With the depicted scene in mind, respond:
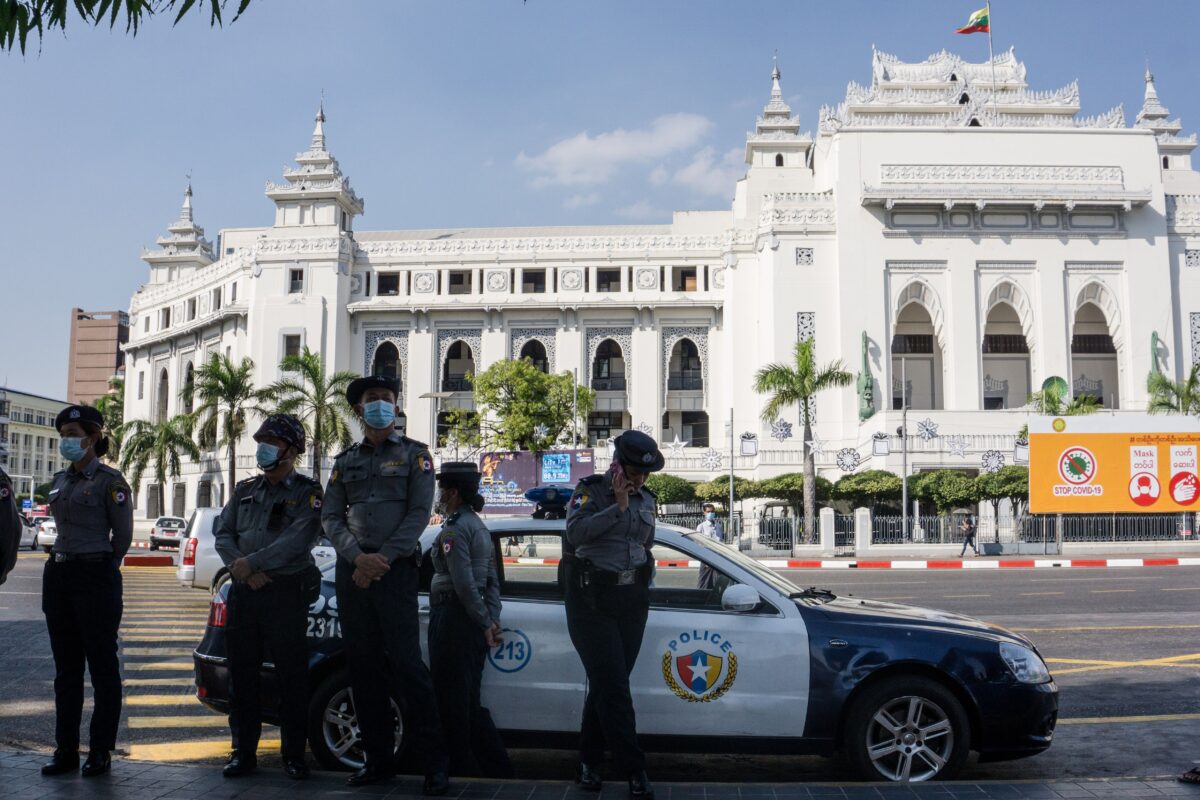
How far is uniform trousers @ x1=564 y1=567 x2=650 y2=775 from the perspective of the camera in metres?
4.91

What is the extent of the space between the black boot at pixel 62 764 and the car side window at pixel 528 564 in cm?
226

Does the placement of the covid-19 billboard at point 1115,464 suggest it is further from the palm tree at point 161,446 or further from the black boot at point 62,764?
the palm tree at point 161,446

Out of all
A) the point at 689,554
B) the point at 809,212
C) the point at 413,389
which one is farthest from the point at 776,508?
the point at 689,554

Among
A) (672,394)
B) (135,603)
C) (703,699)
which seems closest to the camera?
(703,699)

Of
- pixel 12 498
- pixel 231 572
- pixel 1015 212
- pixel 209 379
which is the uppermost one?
pixel 1015 212

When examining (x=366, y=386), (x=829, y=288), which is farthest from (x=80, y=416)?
(x=829, y=288)

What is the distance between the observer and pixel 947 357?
157 ft

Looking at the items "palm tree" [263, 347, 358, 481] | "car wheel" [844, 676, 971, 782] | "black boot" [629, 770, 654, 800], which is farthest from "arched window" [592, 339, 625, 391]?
"black boot" [629, 770, 654, 800]

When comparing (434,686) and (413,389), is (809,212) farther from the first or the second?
(434,686)

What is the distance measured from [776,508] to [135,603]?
31.6m

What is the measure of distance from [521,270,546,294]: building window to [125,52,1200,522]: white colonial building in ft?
0.40

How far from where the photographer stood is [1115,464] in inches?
1171

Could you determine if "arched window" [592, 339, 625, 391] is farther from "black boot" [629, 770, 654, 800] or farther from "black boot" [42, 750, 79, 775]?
"black boot" [629, 770, 654, 800]

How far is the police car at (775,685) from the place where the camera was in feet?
17.9
